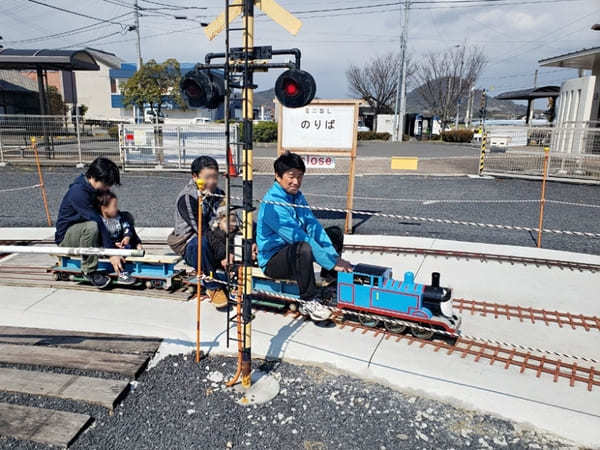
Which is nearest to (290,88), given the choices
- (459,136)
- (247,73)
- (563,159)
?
(247,73)

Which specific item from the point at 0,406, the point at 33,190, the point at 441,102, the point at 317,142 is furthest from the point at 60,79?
the point at 0,406

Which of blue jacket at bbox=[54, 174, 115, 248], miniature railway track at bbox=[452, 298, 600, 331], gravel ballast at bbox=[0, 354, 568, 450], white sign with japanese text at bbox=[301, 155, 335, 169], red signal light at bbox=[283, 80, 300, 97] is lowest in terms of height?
gravel ballast at bbox=[0, 354, 568, 450]

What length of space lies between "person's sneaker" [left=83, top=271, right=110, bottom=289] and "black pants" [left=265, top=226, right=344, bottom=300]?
2.10m

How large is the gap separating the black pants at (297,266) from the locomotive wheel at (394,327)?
0.79m

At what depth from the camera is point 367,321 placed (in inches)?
180

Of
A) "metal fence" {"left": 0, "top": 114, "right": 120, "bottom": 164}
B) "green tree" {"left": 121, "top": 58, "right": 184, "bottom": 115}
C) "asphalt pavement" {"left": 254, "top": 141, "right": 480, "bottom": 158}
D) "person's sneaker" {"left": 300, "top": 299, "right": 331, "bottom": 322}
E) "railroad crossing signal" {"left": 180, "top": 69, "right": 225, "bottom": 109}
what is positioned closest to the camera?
"railroad crossing signal" {"left": 180, "top": 69, "right": 225, "bottom": 109}

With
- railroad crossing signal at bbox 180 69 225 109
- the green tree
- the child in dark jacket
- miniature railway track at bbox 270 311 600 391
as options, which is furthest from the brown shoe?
the green tree

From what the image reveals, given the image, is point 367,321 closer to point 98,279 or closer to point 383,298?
point 383,298

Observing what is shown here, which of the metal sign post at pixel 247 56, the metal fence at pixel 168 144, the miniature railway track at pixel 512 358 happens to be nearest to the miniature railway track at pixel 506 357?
the miniature railway track at pixel 512 358

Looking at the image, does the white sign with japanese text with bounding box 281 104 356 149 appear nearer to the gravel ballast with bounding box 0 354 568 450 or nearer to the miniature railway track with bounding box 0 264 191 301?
the miniature railway track with bounding box 0 264 191 301

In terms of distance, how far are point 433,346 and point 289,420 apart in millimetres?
1694

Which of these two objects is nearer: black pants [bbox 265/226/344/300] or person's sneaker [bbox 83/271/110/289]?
black pants [bbox 265/226/344/300]

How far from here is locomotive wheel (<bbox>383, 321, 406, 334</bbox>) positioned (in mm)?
4422

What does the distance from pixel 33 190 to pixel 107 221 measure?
29.7 ft
